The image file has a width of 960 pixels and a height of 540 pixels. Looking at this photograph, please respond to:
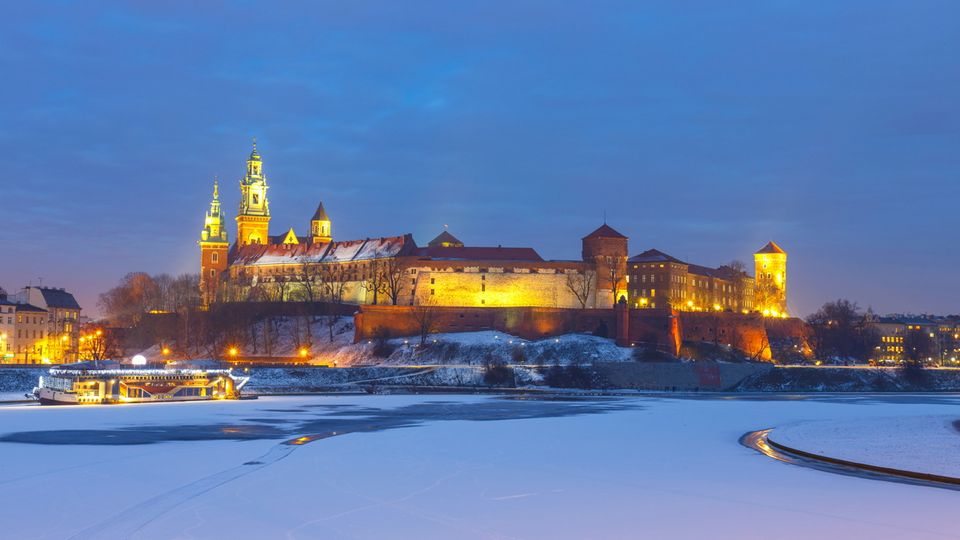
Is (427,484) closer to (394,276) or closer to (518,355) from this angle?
(518,355)

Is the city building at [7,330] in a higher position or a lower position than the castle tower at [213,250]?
lower

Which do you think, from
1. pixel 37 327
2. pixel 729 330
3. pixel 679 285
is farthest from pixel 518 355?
pixel 679 285

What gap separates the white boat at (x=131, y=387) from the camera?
180 ft

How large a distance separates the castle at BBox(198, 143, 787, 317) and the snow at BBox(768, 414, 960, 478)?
59.4m

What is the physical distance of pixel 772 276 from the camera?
156 m

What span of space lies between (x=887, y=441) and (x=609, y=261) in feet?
267

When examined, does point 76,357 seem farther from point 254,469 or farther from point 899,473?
point 899,473

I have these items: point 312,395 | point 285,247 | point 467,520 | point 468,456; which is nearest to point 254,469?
point 468,456

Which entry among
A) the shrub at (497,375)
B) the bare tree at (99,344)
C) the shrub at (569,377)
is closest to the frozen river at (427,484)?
the shrub at (569,377)

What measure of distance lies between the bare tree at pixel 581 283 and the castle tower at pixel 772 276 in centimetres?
4049

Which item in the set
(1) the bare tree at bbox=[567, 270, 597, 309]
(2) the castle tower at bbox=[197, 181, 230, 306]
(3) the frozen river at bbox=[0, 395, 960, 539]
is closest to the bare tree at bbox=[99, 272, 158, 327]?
(2) the castle tower at bbox=[197, 181, 230, 306]

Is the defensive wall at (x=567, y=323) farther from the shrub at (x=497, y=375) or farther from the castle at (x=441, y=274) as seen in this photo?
the shrub at (x=497, y=375)

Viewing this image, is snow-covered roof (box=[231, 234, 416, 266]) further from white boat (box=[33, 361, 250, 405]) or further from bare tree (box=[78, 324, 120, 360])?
white boat (box=[33, 361, 250, 405])

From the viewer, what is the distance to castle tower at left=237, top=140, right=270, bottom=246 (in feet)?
476
